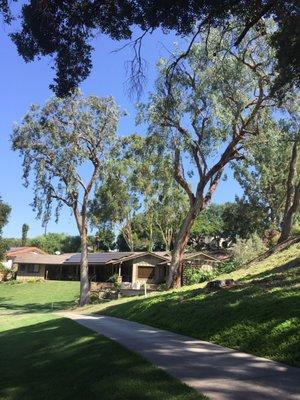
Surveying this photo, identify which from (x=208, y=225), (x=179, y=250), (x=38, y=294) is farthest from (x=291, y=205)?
(x=208, y=225)

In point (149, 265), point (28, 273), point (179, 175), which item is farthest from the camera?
point (28, 273)

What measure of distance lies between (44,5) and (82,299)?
97.7 ft

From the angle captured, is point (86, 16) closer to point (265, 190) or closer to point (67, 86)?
point (67, 86)

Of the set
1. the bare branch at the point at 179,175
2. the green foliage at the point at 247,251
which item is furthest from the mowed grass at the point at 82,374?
the green foliage at the point at 247,251

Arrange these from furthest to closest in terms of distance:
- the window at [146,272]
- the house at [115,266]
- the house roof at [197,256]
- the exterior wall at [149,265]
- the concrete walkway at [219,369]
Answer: the window at [146,272]
the exterior wall at [149,265]
the house at [115,266]
the house roof at [197,256]
the concrete walkway at [219,369]

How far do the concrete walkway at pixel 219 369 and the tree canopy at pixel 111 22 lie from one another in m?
5.89

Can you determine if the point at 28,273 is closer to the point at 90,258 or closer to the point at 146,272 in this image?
the point at 90,258

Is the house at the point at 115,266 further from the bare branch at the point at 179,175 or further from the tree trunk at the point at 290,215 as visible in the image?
the tree trunk at the point at 290,215

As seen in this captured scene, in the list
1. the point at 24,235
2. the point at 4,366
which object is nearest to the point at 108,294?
the point at 4,366

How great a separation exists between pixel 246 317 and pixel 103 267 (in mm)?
56836

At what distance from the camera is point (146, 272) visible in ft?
201

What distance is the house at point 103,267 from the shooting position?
6031 centimetres

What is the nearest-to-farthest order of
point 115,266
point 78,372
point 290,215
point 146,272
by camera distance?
point 78,372, point 290,215, point 146,272, point 115,266

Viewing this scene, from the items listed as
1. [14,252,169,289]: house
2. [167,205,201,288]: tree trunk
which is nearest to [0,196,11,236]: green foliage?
[14,252,169,289]: house
